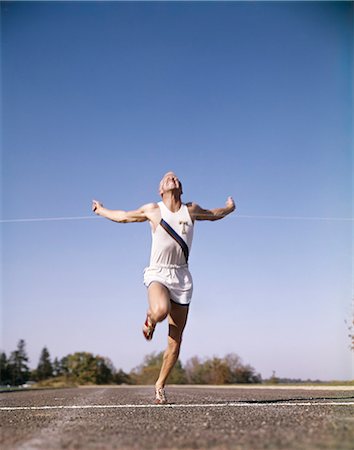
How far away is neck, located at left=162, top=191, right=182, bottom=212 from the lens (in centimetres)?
579

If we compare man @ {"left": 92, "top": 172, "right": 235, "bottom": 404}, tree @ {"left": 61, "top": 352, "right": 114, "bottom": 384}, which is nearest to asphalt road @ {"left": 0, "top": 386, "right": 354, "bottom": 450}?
man @ {"left": 92, "top": 172, "right": 235, "bottom": 404}

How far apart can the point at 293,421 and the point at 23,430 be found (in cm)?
149

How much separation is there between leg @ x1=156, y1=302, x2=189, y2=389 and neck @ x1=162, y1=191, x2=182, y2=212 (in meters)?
0.95

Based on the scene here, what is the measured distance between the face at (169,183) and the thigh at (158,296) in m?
0.96

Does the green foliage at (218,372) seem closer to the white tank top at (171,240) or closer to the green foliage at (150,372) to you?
the green foliage at (150,372)

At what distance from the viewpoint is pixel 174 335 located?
5.79 metres

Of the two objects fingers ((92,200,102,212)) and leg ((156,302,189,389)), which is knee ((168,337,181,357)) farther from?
fingers ((92,200,102,212))

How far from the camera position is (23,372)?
90500 mm

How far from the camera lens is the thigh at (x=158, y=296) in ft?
17.4

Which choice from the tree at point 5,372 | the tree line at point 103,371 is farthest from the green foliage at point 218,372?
the tree at point 5,372

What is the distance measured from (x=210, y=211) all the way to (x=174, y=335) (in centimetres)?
132

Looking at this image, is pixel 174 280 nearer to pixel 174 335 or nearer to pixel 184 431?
pixel 174 335

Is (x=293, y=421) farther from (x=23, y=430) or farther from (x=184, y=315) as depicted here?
(x=184, y=315)

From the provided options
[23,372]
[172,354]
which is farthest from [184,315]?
[23,372]
